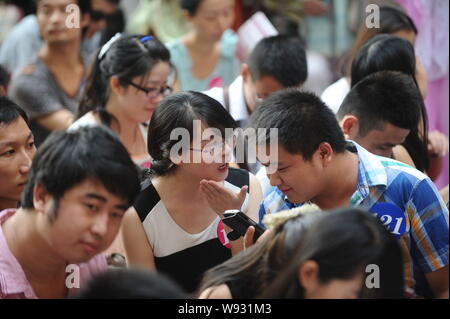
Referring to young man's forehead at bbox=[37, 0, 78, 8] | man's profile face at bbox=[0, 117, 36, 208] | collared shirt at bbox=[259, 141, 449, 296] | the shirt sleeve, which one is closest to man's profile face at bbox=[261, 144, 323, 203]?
collared shirt at bbox=[259, 141, 449, 296]

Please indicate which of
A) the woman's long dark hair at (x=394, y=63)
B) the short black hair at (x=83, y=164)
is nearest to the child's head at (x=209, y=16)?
the woman's long dark hair at (x=394, y=63)

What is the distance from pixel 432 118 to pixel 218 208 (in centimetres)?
230

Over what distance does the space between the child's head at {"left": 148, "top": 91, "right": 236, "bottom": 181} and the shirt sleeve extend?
0.73 metres

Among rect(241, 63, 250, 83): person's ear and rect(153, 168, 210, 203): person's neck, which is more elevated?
rect(241, 63, 250, 83): person's ear

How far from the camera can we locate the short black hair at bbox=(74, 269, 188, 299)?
179cm

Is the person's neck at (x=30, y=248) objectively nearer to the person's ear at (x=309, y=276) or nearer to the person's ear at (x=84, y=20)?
the person's ear at (x=309, y=276)

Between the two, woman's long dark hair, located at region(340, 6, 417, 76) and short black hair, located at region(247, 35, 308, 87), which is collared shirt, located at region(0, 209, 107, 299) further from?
woman's long dark hair, located at region(340, 6, 417, 76)

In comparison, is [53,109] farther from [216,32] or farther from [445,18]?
[445,18]

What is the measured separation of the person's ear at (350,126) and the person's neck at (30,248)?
124 cm

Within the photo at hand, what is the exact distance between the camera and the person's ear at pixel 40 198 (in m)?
2.30

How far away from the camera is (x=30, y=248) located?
2.40 m

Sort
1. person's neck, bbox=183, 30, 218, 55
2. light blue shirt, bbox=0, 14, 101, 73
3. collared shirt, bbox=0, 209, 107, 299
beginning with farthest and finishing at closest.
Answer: light blue shirt, bbox=0, 14, 101, 73, person's neck, bbox=183, 30, 218, 55, collared shirt, bbox=0, 209, 107, 299

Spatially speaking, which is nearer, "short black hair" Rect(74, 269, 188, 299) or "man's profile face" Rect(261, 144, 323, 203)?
"short black hair" Rect(74, 269, 188, 299)
